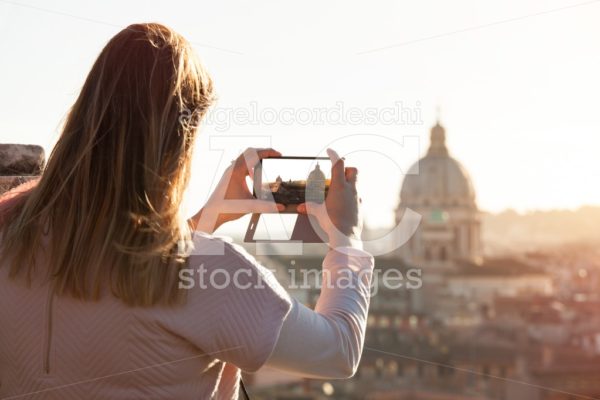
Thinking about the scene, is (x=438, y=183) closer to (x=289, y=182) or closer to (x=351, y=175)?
(x=289, y=182)

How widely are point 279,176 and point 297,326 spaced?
0.29 m

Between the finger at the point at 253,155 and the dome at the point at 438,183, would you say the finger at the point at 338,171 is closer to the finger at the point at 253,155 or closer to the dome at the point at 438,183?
the finger at the point at 253,155

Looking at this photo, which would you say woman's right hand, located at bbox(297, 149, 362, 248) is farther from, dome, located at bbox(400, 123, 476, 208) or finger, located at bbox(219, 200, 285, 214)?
dome, located at bbox(400, 123, 476, 208)

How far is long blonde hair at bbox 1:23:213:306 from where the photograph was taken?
652 millimetres

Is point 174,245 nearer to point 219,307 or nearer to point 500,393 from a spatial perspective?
point 219,307

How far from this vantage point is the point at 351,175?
783 mm

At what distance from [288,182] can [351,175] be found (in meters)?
0.16

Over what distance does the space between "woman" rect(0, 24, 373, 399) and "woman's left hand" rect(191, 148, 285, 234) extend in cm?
20

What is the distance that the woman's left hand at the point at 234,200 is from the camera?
0.90 metres

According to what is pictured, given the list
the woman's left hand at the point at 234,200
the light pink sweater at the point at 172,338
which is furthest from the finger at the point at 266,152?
the light pink sweater at the point at 172,338

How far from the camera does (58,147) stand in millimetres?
701

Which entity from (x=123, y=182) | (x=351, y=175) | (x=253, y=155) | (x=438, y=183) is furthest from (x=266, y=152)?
(x=438, y=183)

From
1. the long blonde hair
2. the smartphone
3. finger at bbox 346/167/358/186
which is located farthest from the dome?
the long blonde hair

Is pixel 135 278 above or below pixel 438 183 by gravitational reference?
below
